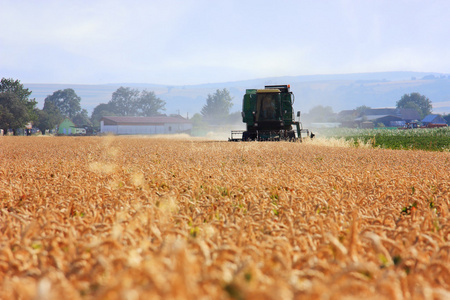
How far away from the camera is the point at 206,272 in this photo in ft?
7.25

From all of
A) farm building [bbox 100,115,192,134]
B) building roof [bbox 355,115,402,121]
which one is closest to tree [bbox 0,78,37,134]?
farm building [bbox 100,115,192,134]

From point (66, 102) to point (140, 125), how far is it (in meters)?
73.2

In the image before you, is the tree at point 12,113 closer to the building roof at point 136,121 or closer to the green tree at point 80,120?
the building roof at point 136,121

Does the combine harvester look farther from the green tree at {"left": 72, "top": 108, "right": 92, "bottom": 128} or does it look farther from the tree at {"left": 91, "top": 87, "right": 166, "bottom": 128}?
the tree at {"left": 91, "top": 87, "right": 166, "bottom": 128}

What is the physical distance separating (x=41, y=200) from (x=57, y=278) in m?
3.19

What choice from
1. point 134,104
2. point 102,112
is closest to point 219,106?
point 134,104

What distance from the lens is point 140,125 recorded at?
129750mm

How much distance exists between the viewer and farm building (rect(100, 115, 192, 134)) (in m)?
126

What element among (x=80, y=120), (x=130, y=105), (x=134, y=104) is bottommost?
(x=80, y=120)

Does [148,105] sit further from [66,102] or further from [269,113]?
[269,113]

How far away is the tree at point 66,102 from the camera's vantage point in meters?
188

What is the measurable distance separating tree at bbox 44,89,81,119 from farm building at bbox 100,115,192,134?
6492 centimetres

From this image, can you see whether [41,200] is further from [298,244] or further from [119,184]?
[298,244]

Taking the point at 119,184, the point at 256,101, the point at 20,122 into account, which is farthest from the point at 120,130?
the point at 119,184
